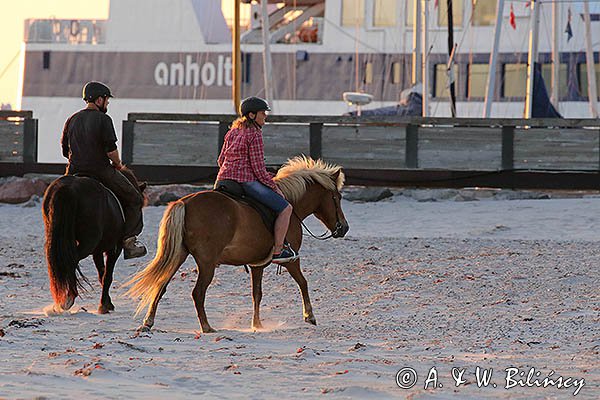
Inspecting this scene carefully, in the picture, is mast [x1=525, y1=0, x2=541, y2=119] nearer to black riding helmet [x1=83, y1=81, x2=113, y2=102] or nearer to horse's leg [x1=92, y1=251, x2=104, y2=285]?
horse's leg [x1=92, y1=251, x2=104, y2=285]

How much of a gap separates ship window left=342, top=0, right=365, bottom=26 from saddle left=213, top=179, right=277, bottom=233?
3582 cm

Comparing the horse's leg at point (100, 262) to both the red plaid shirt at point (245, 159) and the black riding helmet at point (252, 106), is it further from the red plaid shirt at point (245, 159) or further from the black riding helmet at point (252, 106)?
the black riding helmet at point (252, 106)

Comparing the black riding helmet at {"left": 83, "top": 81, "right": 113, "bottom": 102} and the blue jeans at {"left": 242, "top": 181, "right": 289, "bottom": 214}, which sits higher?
the black riding helmet at {"left": 83, "top": 81, "right": 113, "bottom": 102}

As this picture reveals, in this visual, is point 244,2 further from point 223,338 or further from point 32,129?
point 223,338

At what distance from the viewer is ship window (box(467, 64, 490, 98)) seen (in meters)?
44.6

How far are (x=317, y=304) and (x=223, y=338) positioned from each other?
2.88 metres

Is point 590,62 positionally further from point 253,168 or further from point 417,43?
point 253,168

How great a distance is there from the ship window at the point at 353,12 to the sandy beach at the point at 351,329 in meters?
27.1

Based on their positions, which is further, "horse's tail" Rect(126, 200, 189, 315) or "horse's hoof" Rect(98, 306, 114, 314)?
"horse's hoof" Rect(98, 306, 114, 314)

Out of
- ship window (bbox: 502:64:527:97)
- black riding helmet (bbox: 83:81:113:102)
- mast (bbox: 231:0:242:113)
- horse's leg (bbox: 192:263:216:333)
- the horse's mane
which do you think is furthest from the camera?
ship window (bbox: 502:64:527:97)

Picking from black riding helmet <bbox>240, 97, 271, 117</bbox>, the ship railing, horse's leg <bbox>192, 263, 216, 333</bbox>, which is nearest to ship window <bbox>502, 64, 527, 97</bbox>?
the ship railing

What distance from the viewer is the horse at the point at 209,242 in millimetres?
10633

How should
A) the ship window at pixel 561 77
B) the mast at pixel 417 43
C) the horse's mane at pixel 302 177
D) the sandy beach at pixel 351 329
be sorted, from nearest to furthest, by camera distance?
the sandy beach at pixel 351 329 → the horse's mane at pixel 302 177 → the mast at pixel 417 43 → the ship window at pixel 561 77

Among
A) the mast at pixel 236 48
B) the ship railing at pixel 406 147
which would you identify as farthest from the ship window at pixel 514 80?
the ship railing at pixel 406 147
